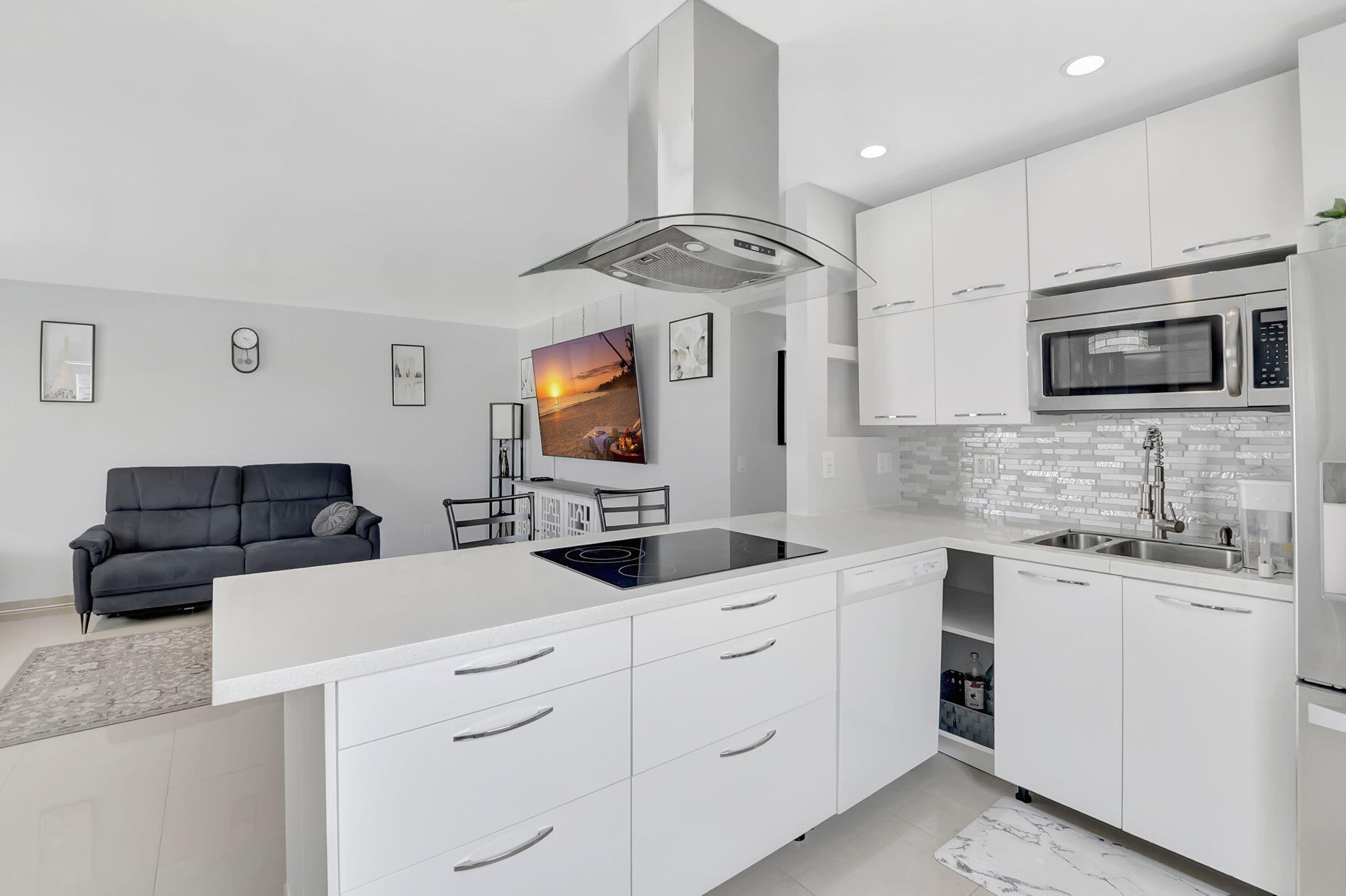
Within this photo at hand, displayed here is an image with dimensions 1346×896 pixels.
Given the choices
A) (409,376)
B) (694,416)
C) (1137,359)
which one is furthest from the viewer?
(409,376)

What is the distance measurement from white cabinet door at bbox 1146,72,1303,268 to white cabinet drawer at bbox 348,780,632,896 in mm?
2304

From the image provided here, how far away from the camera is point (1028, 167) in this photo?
2301 millimetres

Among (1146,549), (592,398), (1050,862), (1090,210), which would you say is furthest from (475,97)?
(592,398)

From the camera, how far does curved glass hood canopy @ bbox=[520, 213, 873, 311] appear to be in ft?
5.31

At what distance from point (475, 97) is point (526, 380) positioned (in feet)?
14.7

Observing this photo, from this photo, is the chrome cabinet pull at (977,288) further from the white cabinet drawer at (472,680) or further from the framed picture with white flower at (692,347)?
the white cabinet drawer at (472,680)

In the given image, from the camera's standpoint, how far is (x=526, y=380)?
6.43 m

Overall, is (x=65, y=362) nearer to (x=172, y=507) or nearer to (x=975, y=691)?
(x=172, y=507)

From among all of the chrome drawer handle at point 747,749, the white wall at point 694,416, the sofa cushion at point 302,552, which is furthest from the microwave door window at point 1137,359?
the sofa cushion at point 302,552

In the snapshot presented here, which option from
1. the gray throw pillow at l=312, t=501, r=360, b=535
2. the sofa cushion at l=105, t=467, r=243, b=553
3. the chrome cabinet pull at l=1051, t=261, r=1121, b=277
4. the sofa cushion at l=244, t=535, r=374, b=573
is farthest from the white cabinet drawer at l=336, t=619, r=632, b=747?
the sofa cushion at l=105, t=467, r=243, b=553

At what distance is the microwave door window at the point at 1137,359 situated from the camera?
1.93 meters

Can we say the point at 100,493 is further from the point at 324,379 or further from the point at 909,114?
the point at 909,114

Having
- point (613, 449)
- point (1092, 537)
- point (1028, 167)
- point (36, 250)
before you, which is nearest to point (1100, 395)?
point (1092, 537)

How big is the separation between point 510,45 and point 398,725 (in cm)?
179
